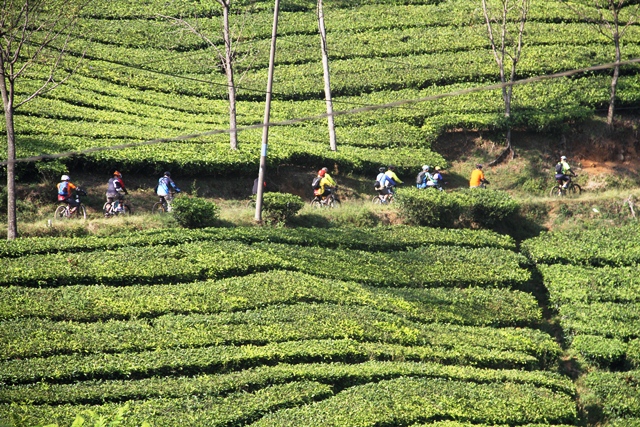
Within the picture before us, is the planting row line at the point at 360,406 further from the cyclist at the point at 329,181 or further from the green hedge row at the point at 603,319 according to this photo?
the cyclist at the point at 329,181

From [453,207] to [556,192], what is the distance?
562cm

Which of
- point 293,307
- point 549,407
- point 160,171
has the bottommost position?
point 549,407

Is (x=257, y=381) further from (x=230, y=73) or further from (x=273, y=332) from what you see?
(x=230, y=73)

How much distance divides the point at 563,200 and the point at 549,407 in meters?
11.5

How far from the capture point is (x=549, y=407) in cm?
2128

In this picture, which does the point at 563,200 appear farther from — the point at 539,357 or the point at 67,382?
the point at 67,382

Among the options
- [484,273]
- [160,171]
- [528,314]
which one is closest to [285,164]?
[160,171]

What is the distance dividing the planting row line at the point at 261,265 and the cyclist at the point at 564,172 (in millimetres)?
5635

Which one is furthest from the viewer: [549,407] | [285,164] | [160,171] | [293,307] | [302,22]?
[302,22]

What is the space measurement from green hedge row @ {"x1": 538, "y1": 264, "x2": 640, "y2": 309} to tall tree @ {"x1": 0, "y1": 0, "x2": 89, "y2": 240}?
17.2m

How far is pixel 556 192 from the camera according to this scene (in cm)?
3247

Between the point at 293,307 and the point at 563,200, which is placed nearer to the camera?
the point at 293,307

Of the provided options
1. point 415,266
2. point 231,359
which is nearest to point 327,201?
point 415,266

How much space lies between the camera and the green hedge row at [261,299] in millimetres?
21984
